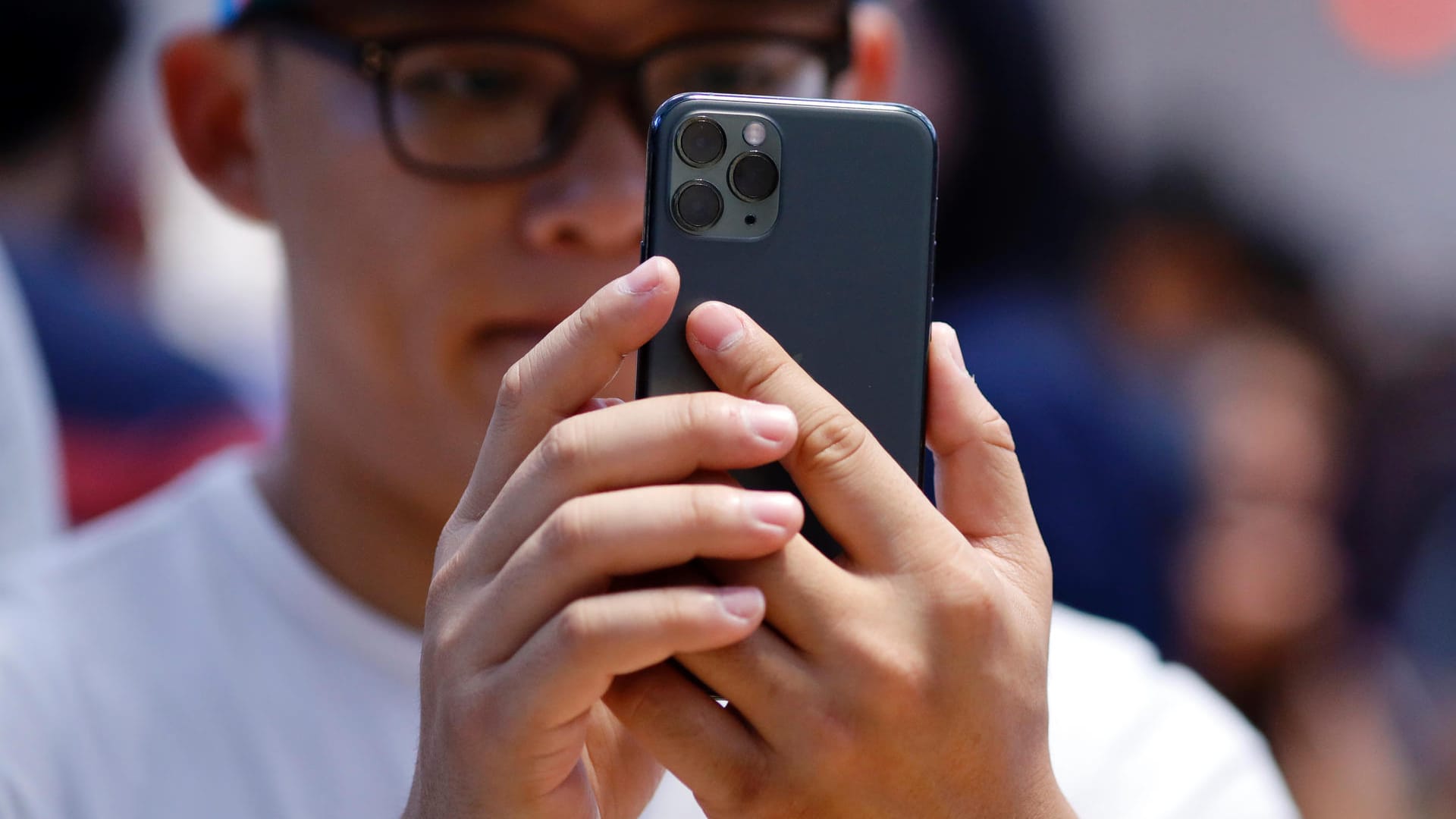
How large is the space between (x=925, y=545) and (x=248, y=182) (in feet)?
4.12

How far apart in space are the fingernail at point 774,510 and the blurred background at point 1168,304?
2148 millimetres

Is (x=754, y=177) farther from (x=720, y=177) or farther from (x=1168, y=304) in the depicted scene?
(x=1168, y=304)

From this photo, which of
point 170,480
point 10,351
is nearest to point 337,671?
point 10,351

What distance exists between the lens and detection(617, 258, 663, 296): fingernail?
0.80 metres

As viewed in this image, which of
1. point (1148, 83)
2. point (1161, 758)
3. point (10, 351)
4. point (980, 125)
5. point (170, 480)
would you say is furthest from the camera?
point (1148, 83)

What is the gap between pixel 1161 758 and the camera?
4.68 ft

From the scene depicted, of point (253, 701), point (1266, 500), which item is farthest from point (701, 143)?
point (1266, 500)

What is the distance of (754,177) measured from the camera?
2.99 ft

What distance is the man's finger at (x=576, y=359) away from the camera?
79 cm

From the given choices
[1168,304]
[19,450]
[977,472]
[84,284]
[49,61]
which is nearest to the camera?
[977,472]

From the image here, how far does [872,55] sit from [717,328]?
1.16 m

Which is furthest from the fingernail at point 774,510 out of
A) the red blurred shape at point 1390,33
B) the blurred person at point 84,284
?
the red blurred shape at point 1390,33

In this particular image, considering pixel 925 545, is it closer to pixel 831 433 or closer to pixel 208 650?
pixel 831 433

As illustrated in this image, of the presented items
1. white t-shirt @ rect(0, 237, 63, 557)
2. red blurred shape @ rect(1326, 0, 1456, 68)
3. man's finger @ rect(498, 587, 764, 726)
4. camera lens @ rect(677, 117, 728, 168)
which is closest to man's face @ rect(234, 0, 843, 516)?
camera lens @ rect(677, 117, 728, 168)
